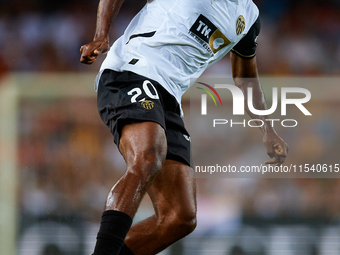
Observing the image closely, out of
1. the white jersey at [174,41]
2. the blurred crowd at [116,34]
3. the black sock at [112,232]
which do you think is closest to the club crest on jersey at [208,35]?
the white jersey at [174,41]

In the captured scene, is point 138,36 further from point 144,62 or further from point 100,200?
point 100,200

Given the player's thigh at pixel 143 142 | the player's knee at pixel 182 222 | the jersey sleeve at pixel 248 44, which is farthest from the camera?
the jersey sleeve at pixel 248 44

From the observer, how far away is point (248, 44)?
7.30 ft

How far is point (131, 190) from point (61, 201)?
261 centimetres

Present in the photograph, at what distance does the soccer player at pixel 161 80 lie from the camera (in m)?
1.46

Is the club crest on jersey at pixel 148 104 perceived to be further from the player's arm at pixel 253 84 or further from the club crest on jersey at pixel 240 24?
the player's arm at pixel 253 84

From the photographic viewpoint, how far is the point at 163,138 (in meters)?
1.41

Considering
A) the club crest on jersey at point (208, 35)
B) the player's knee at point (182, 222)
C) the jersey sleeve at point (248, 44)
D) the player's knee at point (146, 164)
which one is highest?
the jersey sleeve at point (248, 44)

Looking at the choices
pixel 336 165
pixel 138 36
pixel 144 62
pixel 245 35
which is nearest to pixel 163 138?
pixel 144 62

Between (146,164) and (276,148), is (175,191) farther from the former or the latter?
(276,148)

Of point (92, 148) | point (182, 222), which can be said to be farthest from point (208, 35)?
point (92, 148)

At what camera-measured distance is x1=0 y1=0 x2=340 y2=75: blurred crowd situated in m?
4.15

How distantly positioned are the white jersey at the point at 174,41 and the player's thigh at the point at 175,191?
27 centimetres

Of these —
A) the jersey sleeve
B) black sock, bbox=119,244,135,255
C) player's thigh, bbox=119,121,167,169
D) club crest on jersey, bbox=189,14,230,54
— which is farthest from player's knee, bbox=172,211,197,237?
the jersey sleeve
